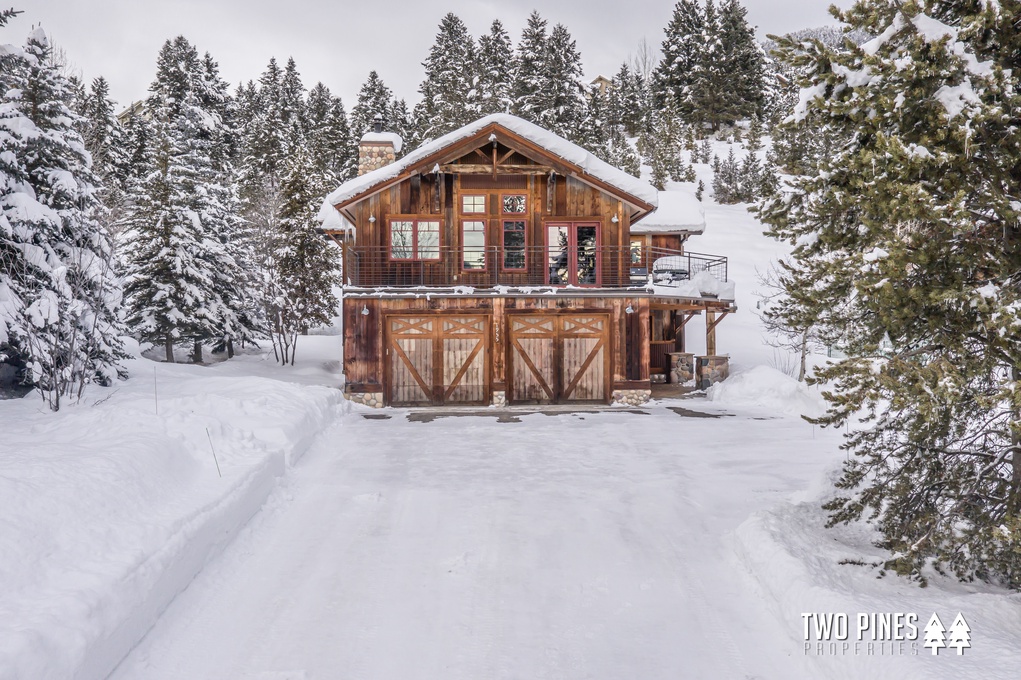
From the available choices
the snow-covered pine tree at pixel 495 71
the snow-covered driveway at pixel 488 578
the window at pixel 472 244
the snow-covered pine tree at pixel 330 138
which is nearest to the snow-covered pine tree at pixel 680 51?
the snow-covered pine tree at pixel 495 71

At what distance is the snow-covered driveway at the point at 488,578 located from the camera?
4215mm

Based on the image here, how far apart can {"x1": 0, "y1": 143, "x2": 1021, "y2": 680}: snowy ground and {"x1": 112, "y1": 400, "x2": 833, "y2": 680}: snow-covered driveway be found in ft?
0.08

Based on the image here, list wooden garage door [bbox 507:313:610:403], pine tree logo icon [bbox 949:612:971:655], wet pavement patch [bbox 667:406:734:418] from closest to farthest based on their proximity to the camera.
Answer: pine tree logo icon [bbox 949:612:971:655], wet pavement patch [bbox 667:406:734:418], wooden garage door [bbox 507:313:610:403]

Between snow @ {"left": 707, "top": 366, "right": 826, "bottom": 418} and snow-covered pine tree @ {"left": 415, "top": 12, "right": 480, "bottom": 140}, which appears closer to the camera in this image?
snow @ {"left": 707, "top": 366, "right": 826, "bottom": 418}

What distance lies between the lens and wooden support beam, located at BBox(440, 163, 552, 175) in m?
17.0

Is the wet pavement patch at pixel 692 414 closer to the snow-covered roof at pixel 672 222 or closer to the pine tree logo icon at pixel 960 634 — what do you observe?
the snow-covered roof at pixel 672 222

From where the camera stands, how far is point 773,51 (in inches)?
212

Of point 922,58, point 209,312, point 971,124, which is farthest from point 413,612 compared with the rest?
point 209,312

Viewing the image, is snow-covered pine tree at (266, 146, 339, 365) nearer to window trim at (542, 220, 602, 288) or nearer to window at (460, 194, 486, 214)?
window at (460, 194, 486, 214)

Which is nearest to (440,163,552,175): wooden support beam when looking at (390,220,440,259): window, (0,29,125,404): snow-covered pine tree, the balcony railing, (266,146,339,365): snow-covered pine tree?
(390,220,440,259): window

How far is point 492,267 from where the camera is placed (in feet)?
56.9

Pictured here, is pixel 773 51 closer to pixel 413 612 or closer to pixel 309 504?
pixel 413 612

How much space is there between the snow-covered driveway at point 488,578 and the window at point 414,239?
8.56 metres

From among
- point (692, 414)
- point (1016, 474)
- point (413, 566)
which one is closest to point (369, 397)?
point (692, 414)
